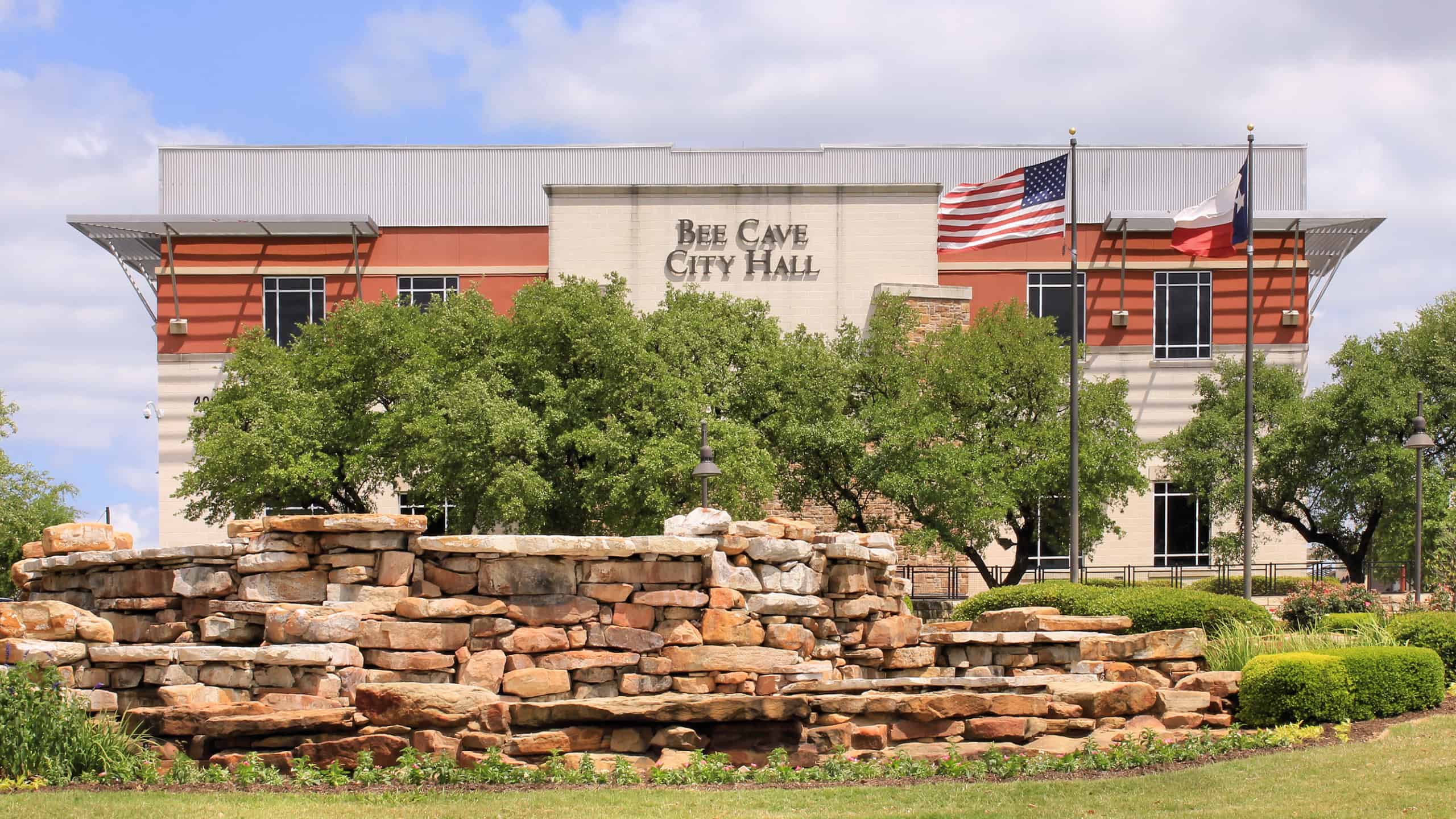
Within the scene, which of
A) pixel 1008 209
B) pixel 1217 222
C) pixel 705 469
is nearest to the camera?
pixel 705 469

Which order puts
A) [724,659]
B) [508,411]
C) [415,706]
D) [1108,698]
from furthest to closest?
[508,411] < [724,659] < [1108,698] < [415,706]

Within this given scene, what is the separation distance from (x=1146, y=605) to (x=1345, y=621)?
2.77 meters

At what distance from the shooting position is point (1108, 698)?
13.9 m

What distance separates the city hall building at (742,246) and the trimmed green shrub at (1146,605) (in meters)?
15.9

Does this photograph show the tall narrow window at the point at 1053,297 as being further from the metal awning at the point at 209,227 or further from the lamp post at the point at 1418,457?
the metal awning at the point at 209,227

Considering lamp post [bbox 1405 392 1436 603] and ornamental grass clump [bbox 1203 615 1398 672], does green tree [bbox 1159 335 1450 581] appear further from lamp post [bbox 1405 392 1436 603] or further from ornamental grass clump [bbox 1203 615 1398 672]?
ornamental grass clump [bbox 1203 615 1398 672]

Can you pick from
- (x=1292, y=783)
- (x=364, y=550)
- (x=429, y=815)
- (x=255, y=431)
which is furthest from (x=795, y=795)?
(x=255, y=431)

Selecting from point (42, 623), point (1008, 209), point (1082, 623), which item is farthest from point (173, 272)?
point (1082, 623)

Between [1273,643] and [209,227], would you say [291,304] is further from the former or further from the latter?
[1273,643]

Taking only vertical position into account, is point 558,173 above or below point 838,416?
above

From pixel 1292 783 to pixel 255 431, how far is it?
26.6m

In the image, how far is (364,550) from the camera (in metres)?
14.4

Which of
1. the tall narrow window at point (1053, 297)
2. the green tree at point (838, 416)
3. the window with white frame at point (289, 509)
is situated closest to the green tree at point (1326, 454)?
the tall narrow window at point (1053, 297)

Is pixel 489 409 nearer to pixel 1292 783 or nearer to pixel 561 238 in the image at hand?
pixel 561 238
